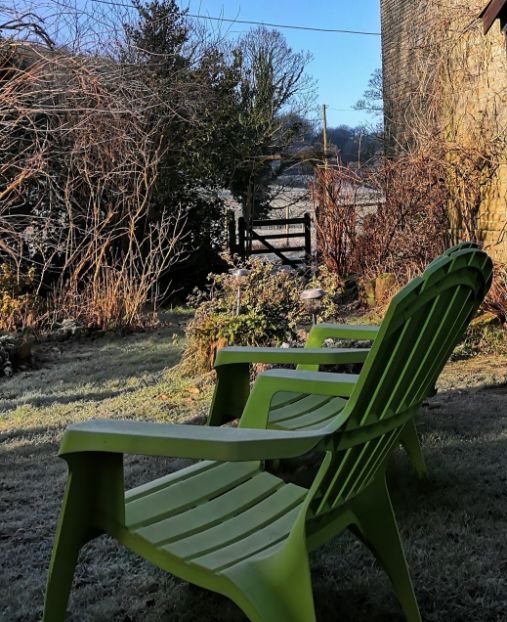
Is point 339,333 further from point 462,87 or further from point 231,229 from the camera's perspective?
point 231,229

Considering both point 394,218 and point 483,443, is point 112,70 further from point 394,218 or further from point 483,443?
point 483,443

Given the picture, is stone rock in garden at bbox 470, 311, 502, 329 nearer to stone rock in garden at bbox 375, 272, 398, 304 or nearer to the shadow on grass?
stone rock in garden at bbox 375, 272, 398, 304

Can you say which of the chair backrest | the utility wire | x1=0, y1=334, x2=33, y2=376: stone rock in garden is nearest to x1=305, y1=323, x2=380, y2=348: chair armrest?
the chair backrest

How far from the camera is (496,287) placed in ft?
21.3

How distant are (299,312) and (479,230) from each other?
3.42 meters

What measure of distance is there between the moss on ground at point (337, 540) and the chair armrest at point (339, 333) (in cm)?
67

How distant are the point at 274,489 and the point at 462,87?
6892 millimetres

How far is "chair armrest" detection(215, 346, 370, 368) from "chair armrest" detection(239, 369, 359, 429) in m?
0.37

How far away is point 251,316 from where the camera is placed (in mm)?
5062

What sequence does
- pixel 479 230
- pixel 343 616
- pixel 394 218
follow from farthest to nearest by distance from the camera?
1. pixel 394 218
2. pixel 479 230
3. pixel 343 616

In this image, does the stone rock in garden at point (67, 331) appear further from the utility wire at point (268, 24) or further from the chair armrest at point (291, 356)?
the chair armrest at point (291, 356)

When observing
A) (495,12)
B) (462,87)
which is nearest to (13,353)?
(495,12)

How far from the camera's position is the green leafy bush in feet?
16.7

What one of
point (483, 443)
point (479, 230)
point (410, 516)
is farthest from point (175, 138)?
point (410, 516)
